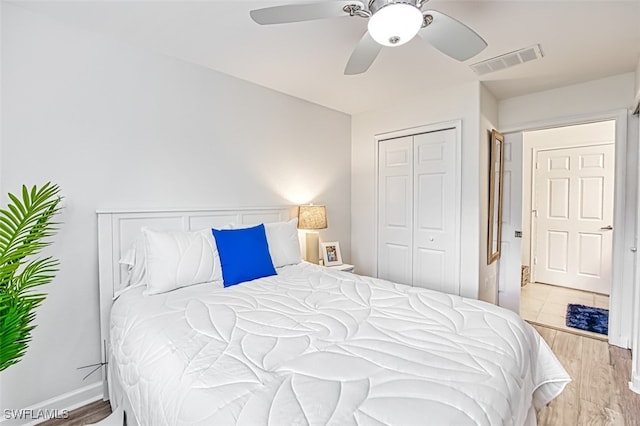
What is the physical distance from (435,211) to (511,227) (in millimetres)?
1021

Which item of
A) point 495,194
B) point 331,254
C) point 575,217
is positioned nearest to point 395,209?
point 331,254

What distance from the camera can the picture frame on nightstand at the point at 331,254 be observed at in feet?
11.0

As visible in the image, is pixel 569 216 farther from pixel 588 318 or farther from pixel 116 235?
pixel 116 235

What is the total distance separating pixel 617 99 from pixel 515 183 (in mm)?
1071

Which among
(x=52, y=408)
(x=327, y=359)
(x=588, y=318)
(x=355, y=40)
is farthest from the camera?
(x=588, y=318)

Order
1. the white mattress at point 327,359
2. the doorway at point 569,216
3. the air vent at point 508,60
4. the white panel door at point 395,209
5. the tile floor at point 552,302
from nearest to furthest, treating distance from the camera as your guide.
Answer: the white mattress at point 327,359, the air vent at point 508,60, the tile floor at point 552,302, the white panel door at point 395,209, the doorway at point 569,216

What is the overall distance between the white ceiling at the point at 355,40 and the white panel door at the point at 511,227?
2.24ft

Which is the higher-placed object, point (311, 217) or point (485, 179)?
point (485, 179)

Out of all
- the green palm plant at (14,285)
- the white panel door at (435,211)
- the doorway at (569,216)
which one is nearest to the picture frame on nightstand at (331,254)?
the white panel door at (435,211)

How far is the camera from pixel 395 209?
3.55 meters

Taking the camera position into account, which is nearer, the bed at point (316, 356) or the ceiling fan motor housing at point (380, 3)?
the bed at point (316, 356)

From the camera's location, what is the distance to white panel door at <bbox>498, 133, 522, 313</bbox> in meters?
3.39

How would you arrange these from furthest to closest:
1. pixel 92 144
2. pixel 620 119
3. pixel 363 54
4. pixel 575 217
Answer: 1. pixel 575 217
2. pixel 620 119
3. pixel 92 144
4. pixel 363 54

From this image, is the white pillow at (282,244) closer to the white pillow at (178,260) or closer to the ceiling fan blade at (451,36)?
the white pillow at (178,260)
